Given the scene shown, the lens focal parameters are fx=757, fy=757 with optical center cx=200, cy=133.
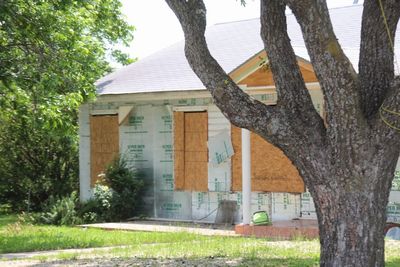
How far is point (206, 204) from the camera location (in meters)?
18.5

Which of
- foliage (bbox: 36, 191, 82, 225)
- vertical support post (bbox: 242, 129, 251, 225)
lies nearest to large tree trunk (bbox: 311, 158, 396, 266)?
vertical support post (bbox: 242, 129, 251, 225)

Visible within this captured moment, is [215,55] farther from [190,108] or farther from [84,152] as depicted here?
[84,152]

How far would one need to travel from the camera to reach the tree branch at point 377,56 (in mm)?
7965

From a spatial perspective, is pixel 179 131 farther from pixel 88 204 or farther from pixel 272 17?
pixel 272 17

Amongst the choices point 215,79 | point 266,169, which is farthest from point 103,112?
point 215,79

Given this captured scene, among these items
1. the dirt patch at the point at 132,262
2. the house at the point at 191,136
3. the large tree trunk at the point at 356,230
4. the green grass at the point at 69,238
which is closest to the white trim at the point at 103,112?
the house at the point at 191,136

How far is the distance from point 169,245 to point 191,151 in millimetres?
5103

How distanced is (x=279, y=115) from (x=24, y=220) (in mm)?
12705

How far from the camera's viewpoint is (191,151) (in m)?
18.6

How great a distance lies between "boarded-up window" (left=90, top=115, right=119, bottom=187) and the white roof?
3.00ft

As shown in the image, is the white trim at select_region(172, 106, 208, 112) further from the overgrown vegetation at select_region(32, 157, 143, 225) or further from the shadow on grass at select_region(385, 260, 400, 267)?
the shadow on grass at select_region(385, 260, 400, 267)

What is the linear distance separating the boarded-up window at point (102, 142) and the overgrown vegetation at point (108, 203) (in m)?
0.95

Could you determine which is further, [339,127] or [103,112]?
[103,112]

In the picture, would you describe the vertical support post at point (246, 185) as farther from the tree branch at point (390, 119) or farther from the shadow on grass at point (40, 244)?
the tree branch at point (390, 119)
